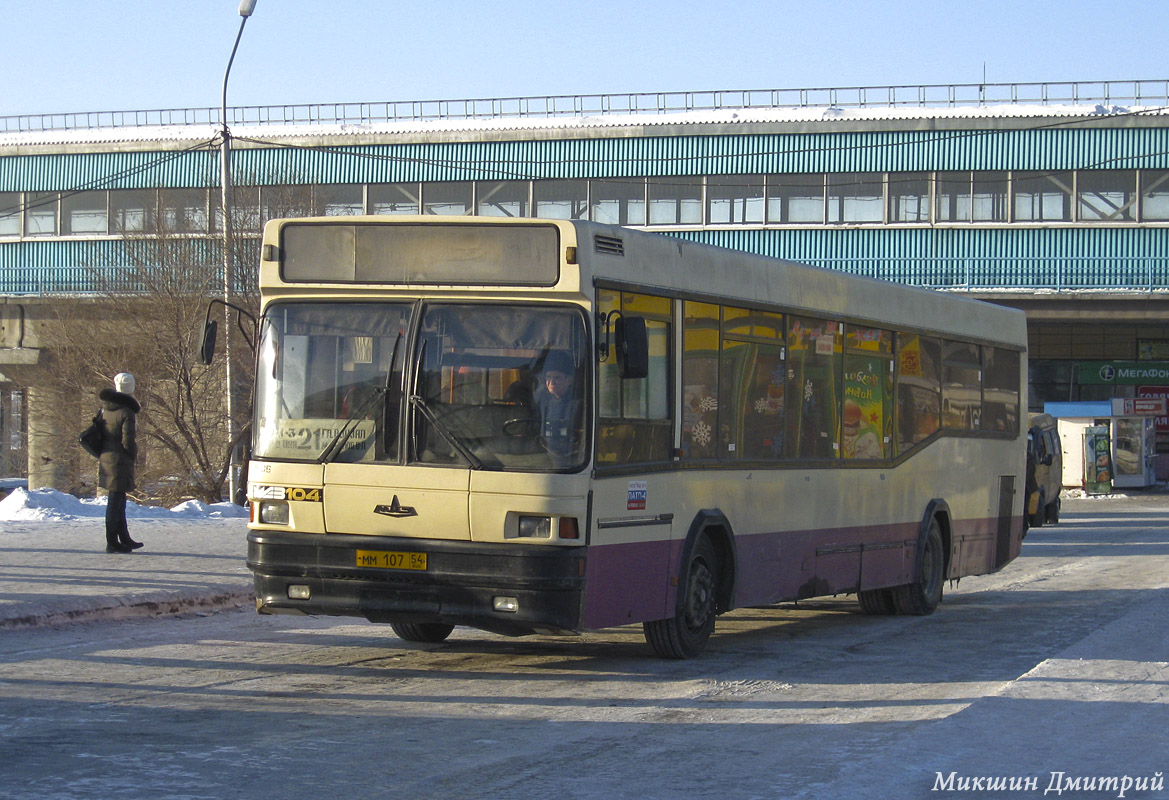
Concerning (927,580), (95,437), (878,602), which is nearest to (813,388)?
(878,602)

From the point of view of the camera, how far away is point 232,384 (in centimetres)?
2634

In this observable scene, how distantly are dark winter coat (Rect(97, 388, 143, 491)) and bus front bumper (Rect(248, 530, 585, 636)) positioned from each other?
21.5ft

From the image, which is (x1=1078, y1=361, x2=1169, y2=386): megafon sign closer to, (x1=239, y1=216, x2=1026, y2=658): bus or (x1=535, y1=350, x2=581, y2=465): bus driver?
(x1=239, y1=216, x2=1026, y2=658): bus

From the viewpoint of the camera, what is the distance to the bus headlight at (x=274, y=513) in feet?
31.8

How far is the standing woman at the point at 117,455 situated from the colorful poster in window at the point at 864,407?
7.50 m

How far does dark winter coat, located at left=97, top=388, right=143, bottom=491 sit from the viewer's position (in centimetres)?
1569

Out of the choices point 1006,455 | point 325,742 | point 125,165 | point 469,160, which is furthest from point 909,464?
point 125,165

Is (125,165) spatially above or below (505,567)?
above

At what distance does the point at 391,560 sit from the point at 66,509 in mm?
13263

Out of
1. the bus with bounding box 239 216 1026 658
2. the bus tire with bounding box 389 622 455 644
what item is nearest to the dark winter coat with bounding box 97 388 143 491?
the bus tire with bounding box 389 622 455 644

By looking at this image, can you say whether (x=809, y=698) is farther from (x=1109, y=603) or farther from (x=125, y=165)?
(x=125, y=165)

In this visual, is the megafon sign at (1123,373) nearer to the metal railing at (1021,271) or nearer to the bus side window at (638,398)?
the metal railing at (1021,271)

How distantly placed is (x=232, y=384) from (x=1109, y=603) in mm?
16167

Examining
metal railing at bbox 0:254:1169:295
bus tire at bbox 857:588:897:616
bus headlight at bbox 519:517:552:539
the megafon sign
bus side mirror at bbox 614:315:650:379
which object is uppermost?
metal railing at bbox 0:254:1169:295
